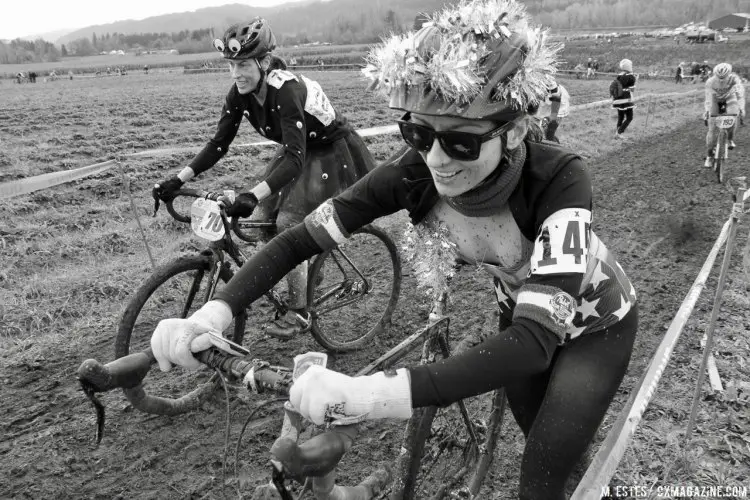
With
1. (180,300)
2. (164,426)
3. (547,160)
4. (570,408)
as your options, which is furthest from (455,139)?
(180,300)

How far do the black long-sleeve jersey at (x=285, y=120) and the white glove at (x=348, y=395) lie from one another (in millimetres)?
2831

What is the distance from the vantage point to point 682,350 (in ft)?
15.4

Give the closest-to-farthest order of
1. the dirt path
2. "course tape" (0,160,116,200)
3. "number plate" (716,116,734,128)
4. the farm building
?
the dirt path
"course tape" (0,160,116,200)
"number plate" (716,116,734,128)
the farm building

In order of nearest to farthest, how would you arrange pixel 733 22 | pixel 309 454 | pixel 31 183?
1. pixel 309 454
2. pixel 31 183
3. pixel 733 22

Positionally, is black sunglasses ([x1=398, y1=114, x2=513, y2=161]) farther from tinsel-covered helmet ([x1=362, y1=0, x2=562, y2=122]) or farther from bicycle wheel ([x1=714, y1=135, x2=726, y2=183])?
bicycle wheel ([x1=714, y1=135, x2=726, y2=183])

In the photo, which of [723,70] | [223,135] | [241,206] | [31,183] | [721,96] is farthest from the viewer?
[721,96]

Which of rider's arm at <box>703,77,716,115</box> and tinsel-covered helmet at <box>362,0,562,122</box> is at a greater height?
tinsel-covered helmet at <box>362,0,562,122</box>

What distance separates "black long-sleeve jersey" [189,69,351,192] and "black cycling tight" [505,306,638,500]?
8.76ft

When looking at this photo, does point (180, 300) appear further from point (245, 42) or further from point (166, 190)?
point (245, 42)

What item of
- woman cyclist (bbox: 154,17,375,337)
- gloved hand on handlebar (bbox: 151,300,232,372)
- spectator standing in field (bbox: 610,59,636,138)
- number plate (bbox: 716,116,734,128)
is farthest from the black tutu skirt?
spectator standing in field (bbox: 610,59,636,138)

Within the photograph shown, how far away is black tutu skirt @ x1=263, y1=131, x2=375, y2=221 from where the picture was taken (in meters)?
4.71

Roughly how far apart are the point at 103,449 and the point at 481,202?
3.09 meters

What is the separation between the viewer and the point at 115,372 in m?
1.70

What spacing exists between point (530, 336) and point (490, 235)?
0.67m
